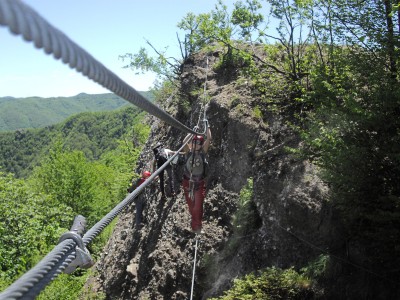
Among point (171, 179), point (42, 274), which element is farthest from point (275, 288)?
point (171, 179)

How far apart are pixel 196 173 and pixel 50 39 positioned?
25.7 feet

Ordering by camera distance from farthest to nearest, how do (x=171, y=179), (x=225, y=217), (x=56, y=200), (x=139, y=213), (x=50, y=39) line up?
(x=56, y=200) → (x=139, y=213) → (x=171, y=179) → (x=225, y=217) → (x=50, y=39)

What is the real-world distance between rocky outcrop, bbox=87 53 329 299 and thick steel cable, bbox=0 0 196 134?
5.60 m

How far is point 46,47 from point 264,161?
7.58 m

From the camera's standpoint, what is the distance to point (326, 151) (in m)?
5.89

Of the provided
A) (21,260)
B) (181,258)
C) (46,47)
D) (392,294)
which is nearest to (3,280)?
(21,260)

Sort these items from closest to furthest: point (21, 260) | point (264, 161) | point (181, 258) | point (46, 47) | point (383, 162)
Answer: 1. point (46, 47)
2. point (383, 162)
3. point (264, 161)
4. point (181, 258)
5. point (21, 260)

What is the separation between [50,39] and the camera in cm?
111

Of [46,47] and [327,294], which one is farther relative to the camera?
[327,294]

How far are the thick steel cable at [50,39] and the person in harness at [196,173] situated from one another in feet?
22.6

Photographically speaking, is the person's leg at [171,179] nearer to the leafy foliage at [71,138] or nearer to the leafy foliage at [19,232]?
the leafy foliage at [19,232]

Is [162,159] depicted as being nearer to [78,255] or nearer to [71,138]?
[78,255]

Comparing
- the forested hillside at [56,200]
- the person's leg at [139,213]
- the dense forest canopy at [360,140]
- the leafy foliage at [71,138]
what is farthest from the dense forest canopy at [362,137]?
the leafy foliage at [71,138]

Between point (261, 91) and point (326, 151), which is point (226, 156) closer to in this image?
point (261, 91)
